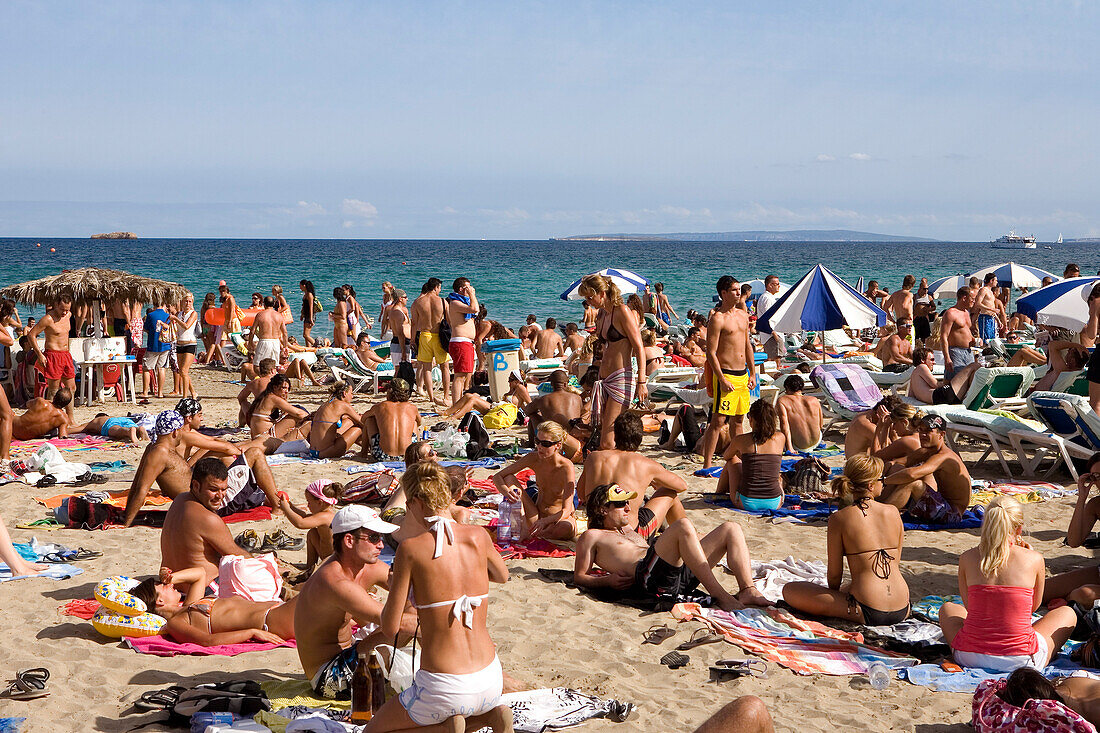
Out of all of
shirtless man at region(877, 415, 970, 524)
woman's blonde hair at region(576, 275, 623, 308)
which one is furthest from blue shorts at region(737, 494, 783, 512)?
woman's blonde hair at region(576, 275, 623, 308)

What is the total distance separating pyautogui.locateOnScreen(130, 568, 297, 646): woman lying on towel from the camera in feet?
15.3

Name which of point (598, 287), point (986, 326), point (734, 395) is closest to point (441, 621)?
point (598, 287)

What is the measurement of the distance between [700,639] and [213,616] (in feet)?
7.51

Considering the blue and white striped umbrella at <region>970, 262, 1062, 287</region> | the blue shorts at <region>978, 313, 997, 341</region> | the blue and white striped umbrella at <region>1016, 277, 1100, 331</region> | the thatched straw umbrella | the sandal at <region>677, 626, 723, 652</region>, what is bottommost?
the sandal at <region>677, 626, 723, 652</region>

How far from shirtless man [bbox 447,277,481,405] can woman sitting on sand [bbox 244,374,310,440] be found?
2097 millimetres

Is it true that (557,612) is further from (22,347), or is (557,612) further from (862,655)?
(22,347)

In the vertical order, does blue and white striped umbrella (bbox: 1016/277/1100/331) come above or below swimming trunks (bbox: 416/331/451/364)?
above

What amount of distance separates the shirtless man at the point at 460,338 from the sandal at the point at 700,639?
7000 millimetres

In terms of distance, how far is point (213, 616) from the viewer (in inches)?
185

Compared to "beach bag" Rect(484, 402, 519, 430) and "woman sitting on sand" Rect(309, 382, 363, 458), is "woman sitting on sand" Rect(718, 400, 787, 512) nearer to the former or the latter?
"woman sitting on sand" Rect(309, 382, 363, 458)

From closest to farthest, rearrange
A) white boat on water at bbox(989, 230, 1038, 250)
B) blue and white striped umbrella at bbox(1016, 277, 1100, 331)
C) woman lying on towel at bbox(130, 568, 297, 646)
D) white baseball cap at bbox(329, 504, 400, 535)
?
1. white baseball cap at bbox(329, 504, 400, 535)
2. woman lying on towel at bbox(130, 568, 297, 646)
3. blue and white striped umbrella at bbox(1016, 277, 1100, 331)
4. white boat on water at bbox(989, 230, 1038, 250)

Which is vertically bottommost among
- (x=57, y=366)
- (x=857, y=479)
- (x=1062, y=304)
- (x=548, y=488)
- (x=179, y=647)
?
(x=179, y=647)

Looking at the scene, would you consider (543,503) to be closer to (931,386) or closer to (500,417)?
(500,417)

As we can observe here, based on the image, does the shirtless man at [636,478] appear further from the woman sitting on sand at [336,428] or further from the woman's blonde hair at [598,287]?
the woman sitting on sand at [336,428]
